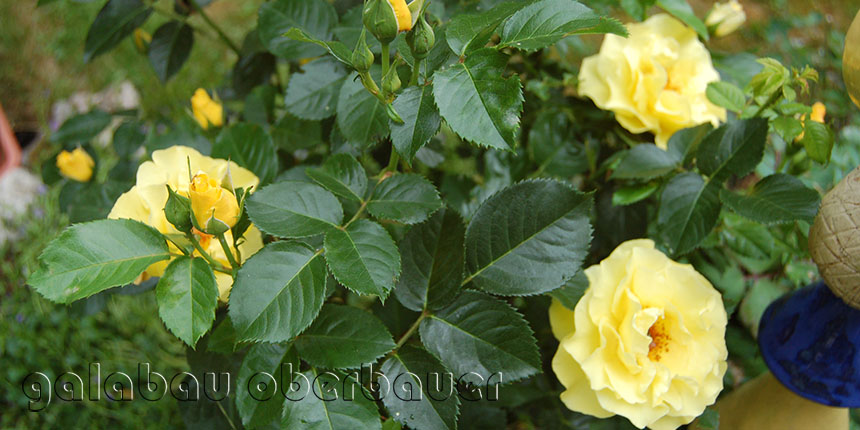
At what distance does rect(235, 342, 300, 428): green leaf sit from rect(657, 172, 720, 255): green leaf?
440 mm

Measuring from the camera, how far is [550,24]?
54 centimetres

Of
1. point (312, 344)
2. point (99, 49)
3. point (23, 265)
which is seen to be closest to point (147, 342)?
point (23, 265)

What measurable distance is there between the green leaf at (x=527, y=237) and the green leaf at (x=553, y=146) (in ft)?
0.82

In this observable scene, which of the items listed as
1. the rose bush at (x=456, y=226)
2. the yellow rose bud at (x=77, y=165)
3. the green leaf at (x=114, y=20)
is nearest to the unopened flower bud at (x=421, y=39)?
the rose bush at (x=456, y=226)

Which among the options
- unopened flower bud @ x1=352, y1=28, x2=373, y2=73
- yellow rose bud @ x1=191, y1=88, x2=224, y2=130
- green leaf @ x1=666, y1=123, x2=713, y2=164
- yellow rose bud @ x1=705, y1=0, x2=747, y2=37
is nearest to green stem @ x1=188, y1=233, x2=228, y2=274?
unopened flower bud @ x1=352, y1=28, x2=373, y2=73

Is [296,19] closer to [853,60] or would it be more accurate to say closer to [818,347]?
[853,60]

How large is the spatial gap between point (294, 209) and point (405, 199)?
107mm

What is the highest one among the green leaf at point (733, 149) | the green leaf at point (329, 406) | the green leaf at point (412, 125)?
the green leaf at point (412, 125)

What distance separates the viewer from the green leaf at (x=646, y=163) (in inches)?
30.0

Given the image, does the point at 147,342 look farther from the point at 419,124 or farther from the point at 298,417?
the point at 419,124

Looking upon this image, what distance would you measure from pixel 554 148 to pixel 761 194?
0.95 feet

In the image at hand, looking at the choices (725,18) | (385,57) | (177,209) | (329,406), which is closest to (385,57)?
(385,57)

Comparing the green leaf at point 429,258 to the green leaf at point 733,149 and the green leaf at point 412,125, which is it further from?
the green leaf at point 733,149

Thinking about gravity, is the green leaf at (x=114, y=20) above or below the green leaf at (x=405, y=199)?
above
